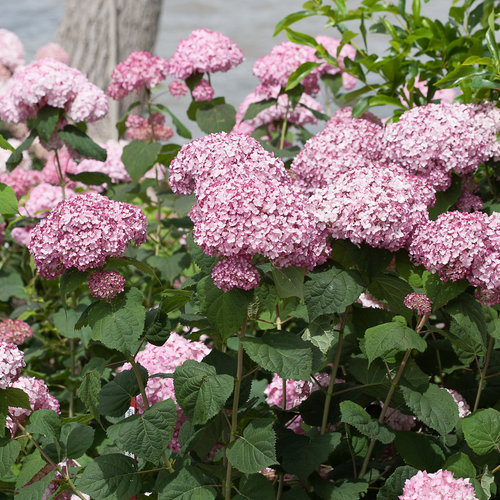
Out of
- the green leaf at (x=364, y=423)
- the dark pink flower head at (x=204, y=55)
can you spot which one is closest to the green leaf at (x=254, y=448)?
the green leaf at (x=364, y=423)

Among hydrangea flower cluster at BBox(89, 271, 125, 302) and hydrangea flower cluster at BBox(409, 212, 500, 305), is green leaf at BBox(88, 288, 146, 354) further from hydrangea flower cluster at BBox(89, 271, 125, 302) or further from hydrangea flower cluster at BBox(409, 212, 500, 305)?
hydrangea flower cluster at BBox(409, 212, 500, 305)

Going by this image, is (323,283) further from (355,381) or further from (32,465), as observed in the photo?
(32,465)

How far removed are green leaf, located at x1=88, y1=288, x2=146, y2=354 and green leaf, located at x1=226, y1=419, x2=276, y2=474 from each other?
319 millimetres

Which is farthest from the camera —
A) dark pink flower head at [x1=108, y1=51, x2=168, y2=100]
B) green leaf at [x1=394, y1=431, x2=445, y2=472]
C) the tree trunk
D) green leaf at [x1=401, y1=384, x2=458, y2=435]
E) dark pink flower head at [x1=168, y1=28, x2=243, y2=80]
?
the tree trunk

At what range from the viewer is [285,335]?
1715 mm

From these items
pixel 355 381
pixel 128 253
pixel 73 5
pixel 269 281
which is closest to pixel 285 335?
pixel 269 281

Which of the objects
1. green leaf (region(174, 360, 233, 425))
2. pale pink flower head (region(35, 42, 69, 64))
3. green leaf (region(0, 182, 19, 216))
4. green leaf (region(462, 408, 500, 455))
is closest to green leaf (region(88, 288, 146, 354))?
green leaf (region(174, 360, 233, 425))

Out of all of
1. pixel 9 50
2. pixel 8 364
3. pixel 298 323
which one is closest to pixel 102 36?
pixel 9 50

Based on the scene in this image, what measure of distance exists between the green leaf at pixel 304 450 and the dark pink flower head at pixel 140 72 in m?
1.88

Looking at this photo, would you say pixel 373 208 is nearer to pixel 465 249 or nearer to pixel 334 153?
pixel 465 249

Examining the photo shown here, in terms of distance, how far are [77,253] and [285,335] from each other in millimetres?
495

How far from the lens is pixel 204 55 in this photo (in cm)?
312

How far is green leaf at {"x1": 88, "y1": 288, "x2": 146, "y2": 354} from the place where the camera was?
5.59 ft

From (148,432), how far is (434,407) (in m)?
0.68
